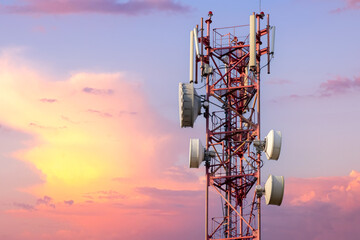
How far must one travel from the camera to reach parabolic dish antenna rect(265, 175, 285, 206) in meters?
71.3

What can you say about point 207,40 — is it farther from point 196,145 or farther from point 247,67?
point 196,145

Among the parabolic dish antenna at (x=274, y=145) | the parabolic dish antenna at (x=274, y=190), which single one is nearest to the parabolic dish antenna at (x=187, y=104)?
the parabolic dish antenna at (x=274, y=145)

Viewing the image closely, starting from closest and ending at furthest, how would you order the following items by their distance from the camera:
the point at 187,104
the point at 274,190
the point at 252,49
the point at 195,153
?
the point at 274,190 < the point at 195,153 < the point at 187,104 < the point at 252,49

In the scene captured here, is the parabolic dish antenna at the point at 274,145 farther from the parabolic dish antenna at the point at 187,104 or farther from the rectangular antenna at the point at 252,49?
the parabolic dish antenna at the point at 187,104

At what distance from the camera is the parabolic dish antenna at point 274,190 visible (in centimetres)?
7131

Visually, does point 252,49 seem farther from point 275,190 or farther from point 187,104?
point 275,190

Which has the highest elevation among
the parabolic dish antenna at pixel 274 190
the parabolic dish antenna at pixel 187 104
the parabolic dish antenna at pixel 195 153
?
the parabolic dish antenna at pixel 187 104

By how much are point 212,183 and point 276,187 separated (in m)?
7.18

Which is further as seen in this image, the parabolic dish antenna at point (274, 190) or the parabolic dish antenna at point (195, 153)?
the parabolic dish antenna at point (195, 153)

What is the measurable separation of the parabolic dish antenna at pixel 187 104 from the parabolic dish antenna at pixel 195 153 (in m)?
2.05

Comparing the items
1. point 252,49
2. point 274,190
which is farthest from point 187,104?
point 274,190

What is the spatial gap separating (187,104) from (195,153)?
4.78 metres

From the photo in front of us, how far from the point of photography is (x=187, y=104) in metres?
74.3

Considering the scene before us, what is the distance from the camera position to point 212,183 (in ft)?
248
